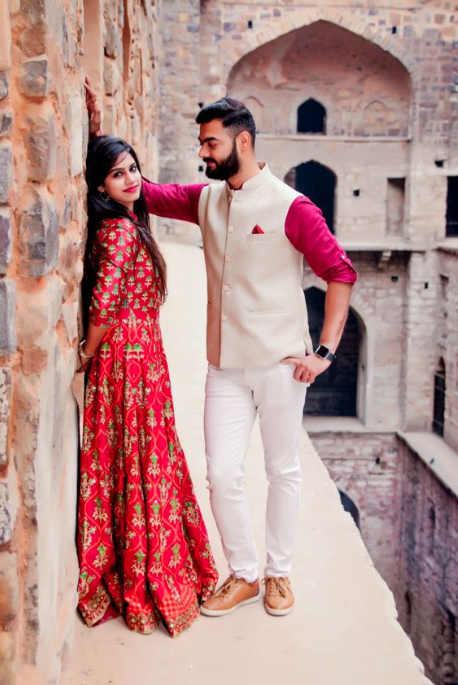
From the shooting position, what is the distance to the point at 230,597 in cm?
261

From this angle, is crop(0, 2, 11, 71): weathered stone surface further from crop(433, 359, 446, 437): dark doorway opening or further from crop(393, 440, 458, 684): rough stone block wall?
crop(433, 359, 446, 437): dark doorway opening

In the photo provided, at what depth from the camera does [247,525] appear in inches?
103

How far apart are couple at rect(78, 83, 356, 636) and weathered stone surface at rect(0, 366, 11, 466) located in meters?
0.74

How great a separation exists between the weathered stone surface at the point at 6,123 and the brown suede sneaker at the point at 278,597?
171cm

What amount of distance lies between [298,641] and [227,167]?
55.5 inches

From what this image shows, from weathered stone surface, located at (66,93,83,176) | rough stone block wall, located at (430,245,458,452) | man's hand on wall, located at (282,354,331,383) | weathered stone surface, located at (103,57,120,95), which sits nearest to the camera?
weathered stone surface, located at (66,93,83,176)

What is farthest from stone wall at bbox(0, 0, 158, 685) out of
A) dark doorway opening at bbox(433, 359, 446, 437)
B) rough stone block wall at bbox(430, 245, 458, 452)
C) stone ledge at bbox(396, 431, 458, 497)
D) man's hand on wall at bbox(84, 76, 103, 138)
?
dark doorway opening at bbox(433, 359, 446, 437)

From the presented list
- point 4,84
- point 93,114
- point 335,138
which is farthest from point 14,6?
point 335,138

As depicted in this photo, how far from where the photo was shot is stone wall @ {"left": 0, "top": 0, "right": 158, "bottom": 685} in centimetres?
157

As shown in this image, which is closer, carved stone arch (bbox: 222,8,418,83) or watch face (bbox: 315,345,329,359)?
watch face (bbox: 315,345,329,359)

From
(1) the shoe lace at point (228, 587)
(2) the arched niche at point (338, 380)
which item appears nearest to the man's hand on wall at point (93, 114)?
(1) the shoe lace at point (228, 587)

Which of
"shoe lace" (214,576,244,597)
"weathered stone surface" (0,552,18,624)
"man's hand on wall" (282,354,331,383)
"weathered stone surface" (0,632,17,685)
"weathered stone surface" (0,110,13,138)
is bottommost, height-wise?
"shoe lace" (214,576,244,597)

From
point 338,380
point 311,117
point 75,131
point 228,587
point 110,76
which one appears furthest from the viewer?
point 338,380

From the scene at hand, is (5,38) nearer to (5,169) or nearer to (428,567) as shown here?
(5,169)
